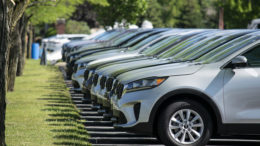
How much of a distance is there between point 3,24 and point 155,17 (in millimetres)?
66978

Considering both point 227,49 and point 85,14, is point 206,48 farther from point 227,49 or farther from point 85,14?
point 85,14

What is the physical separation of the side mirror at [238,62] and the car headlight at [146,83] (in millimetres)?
893

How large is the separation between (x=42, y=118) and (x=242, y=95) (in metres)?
4.74

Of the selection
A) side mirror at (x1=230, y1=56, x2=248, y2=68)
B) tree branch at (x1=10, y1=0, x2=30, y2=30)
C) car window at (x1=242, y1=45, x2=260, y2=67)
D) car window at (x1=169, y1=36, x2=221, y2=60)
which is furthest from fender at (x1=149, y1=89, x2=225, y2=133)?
tree branch at (x1=10, y1=0, x2=30, y2=30)

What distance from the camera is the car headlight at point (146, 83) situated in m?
8.95

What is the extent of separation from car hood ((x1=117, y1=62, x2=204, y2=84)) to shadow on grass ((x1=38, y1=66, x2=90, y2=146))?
1147 millimetres

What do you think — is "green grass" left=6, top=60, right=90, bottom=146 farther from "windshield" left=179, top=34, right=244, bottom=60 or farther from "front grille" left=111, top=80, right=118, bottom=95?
"windshield" left=179, top=34, right=244, bottom=60

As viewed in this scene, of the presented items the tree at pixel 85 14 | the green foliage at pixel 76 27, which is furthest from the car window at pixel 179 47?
the tree at pixel 85 14

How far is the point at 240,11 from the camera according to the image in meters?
57.0

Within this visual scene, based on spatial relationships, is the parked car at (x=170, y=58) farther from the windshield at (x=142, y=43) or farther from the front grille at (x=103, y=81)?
the windshield at (x=142, y=43)

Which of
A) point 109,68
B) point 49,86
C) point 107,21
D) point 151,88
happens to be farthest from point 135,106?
point 107,21

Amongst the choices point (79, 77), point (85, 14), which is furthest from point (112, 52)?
point (85, 14)

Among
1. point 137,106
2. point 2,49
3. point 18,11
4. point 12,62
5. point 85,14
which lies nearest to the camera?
point 2,49

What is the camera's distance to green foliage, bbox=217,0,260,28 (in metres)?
55.9
